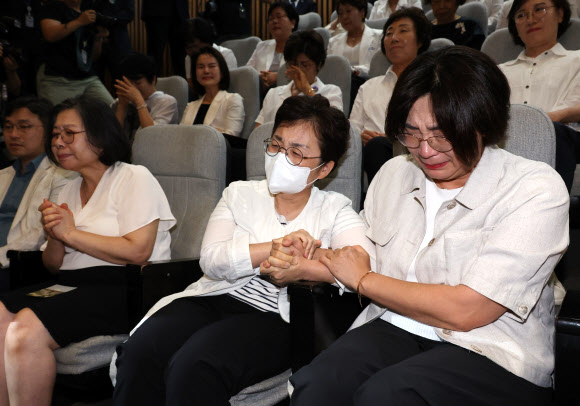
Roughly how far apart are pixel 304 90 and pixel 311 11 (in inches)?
143

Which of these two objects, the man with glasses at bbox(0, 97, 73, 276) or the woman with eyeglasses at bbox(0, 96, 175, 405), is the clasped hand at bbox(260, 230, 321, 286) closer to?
the woman with eyeglasses at bbox(0, 96, 175, 405)

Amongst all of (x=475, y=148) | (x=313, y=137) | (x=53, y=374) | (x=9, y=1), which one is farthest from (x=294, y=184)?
(x=9, y=1)

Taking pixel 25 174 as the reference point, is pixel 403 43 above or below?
above

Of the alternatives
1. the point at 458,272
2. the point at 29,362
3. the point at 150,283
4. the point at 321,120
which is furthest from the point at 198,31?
the point at 458,272

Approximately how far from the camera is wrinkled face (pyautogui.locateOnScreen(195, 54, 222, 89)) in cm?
378

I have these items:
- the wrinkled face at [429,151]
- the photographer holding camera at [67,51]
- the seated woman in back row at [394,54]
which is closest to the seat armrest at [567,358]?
the wrinkled face at [429,151]

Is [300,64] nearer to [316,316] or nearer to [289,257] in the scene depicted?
[289,257]

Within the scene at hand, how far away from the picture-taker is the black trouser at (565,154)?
1856 millimetres

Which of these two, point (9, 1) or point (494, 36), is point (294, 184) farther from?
point (9, 1)

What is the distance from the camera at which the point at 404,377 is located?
1167mm

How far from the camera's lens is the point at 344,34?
4949mm

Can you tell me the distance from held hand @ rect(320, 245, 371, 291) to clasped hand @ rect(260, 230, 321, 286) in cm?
7

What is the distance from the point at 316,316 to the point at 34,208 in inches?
64.7

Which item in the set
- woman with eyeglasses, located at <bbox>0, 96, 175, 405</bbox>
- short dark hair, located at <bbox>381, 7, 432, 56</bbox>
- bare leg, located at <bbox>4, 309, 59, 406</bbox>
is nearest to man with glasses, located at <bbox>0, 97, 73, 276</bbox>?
woman with eyeglasses, located at <bbox>0, 96, 175, 405</bbox>
